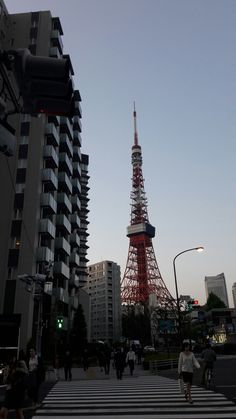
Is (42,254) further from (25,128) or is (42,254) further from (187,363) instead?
(187,363)

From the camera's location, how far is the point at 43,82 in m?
4.37

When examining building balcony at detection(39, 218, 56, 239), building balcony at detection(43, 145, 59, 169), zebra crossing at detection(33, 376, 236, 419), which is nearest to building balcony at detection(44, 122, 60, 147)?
building balcony at detection(43, 145, 59, 169)

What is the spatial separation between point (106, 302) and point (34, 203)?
3890 inches

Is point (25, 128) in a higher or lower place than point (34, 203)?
higher

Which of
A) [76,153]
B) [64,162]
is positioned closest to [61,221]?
[64,162]

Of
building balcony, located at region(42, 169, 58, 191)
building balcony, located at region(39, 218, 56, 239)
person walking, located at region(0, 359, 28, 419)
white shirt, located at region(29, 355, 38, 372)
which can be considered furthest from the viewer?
building balcony, located at region(42, 169, 58, 191)

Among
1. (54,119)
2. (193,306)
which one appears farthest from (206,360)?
(54,119)

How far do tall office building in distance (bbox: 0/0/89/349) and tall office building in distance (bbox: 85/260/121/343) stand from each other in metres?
82.6

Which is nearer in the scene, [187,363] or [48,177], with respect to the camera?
[187,363]

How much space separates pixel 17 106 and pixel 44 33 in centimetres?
4445

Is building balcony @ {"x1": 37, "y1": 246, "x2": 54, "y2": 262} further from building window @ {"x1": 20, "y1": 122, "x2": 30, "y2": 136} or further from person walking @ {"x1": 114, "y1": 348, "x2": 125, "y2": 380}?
person walking @ {"x1": 114, "y1": 348, "x2": 125, "y2": 380}

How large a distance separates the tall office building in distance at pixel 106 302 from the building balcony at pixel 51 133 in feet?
310

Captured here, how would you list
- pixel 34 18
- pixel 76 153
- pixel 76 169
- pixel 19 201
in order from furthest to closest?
pixel 76 153, pixel 76 169, pixel 34 18, pixel 19 201

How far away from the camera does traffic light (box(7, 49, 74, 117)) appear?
423 cm
